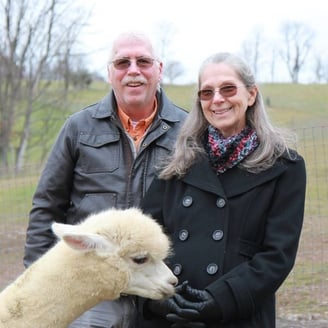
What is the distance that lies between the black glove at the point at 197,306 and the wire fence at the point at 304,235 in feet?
11.0

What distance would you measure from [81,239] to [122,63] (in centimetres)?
108

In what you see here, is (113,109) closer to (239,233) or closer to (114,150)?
(114,150)

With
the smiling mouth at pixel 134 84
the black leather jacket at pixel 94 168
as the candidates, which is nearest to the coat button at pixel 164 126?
the black leather jacket at pixel 94 168

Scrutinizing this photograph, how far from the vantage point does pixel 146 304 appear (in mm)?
3195

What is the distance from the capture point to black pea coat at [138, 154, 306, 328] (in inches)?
111

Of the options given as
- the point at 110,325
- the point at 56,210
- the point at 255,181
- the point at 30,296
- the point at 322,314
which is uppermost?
the point at 255,181

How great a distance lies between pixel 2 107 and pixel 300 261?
17535mm

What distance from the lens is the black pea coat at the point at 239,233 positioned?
2832 millimetres

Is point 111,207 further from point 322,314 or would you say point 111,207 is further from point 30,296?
point 322,314

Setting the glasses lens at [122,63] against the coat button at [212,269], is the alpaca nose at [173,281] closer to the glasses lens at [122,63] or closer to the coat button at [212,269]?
the coat button at [212,269]

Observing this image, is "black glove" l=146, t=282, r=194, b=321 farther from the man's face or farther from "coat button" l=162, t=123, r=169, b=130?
the man's face

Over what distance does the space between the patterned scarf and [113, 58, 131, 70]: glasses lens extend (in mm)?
691

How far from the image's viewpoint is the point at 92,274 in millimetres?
3070

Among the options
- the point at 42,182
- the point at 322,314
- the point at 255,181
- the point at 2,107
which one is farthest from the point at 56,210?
the point at 2,107
